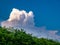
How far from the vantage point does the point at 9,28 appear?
2017 cm

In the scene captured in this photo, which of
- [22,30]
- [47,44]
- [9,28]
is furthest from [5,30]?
[47,44]

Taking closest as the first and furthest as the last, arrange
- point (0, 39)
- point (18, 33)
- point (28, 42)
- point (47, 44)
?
point (0, 39), point (28, 42), point (18, 33), point (47, 44)

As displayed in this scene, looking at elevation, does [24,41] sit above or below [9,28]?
below

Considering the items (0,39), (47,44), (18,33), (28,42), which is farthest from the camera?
(47,44)

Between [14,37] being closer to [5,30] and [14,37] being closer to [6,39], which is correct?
[6,39]

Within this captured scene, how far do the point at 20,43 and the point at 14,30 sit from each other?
6.28 feet

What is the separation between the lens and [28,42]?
740 inches

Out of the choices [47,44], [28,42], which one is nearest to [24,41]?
[28,42]

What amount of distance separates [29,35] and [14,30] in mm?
1387

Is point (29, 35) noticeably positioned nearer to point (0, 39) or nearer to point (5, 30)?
point (5, 30)

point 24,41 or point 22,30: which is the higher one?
point 22,30

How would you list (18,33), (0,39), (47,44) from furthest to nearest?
(47,44), (18,33), (0,39)

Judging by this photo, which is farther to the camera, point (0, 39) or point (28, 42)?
point (28, 42)

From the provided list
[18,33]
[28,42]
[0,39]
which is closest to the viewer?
[0,39]
